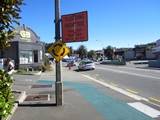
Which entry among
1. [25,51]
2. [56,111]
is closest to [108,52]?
[25,51]

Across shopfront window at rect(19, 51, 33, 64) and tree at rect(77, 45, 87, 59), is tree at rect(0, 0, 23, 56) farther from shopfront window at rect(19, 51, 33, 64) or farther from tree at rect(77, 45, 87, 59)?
tree at rect(77, 45, 87, 59)

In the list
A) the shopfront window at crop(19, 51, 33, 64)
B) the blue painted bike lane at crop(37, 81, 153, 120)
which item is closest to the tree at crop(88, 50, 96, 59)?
the shopfront window at crop(19, 51, 33, 64)

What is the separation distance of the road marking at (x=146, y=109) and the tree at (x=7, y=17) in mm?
5514

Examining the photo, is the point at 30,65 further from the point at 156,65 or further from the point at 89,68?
the point at 156,65

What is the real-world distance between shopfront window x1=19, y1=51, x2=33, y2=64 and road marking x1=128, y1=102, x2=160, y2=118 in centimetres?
3732

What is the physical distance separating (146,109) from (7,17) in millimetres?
6828

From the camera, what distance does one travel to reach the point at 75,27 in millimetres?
15094

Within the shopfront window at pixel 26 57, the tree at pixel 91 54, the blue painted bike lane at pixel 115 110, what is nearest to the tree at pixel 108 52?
the tree at pixel 91 54

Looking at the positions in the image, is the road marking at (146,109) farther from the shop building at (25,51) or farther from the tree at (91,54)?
the tree at (91,54)

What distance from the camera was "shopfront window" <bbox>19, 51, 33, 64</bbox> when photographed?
51719mm

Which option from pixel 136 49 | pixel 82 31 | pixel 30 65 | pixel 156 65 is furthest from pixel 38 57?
pixel 136 49

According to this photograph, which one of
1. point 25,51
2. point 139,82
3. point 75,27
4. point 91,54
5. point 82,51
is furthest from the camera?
point 82,51

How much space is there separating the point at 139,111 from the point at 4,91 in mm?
5703

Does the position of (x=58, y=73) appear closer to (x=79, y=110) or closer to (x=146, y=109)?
(x=79, y=110)
